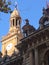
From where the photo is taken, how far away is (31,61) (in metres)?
44.7

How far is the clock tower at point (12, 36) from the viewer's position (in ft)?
202

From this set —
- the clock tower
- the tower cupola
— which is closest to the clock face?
the clock tower

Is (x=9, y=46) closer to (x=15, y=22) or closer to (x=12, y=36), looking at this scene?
(x=12, y=36)

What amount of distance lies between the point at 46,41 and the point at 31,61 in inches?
145

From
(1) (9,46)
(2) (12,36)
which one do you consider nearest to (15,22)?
(2) (12,36)

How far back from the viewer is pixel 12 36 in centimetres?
6206

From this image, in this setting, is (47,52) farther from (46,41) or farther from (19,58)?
(19,58)

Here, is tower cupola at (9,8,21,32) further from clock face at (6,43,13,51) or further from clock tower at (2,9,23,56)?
clock face at (6,43,13,51)

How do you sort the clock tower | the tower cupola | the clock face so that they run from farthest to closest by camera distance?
the tower cupola < the clock face < the clock tower

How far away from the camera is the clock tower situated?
202 feet

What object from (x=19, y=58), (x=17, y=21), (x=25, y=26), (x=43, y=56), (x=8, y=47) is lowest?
(x=43, y=56)

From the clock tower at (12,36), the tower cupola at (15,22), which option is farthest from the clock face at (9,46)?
the tower cupola at (15,22)

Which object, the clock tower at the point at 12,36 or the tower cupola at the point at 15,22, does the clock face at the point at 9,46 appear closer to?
the clock tower at the point at 12,36

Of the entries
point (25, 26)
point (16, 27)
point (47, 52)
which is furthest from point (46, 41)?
point (16, 27)
